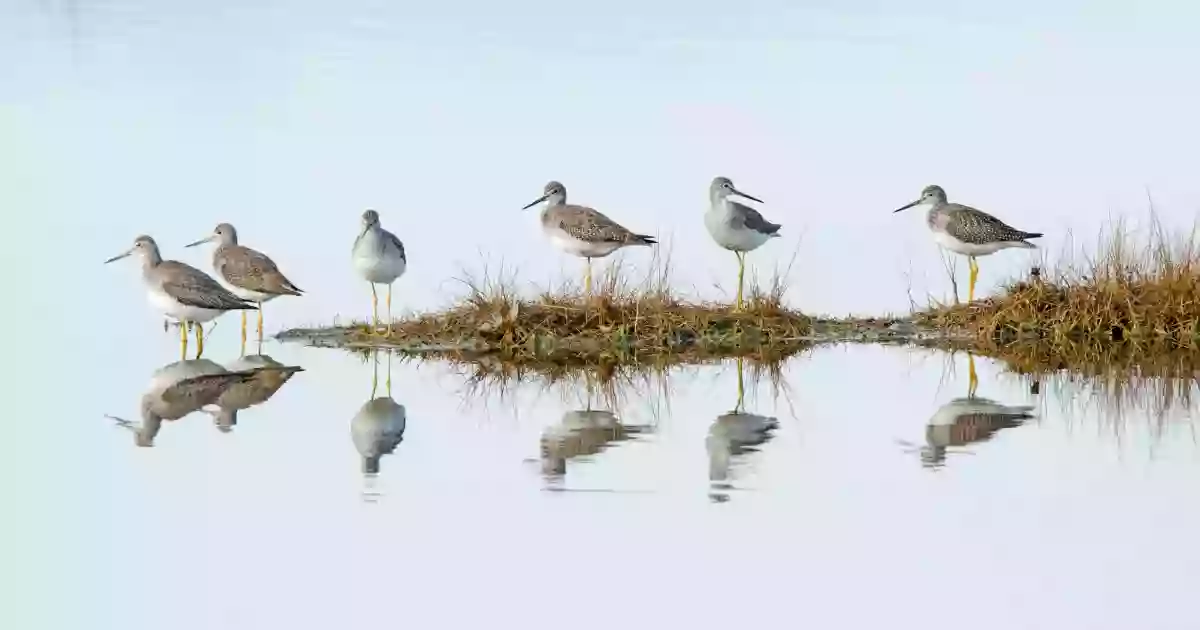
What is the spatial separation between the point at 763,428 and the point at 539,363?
3.69 meters

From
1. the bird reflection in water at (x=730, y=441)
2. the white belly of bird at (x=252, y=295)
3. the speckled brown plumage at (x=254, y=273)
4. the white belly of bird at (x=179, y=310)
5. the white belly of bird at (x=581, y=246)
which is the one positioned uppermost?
the white belly of bird at (x=581, y=246)

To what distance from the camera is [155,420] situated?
15.6 metres

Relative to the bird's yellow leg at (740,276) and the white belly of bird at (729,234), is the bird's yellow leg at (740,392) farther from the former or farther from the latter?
the white belly of bird at (729,234)

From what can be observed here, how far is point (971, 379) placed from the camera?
17453 mm

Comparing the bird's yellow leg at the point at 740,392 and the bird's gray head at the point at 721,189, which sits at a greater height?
the bird's gray head at the point at 721,189

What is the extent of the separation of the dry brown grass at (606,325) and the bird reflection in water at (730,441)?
274 centimetres

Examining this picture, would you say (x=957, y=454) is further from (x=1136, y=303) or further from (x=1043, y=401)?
(x=1136, y=303)

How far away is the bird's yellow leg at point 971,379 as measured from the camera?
16.8 meters

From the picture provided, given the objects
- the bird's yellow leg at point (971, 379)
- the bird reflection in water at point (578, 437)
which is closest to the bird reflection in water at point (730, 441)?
the bird reflection in water at point (578, 437)

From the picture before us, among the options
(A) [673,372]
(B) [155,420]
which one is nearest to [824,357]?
(A) [673,372]

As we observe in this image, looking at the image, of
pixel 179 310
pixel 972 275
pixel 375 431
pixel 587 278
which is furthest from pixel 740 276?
pixel 375 431

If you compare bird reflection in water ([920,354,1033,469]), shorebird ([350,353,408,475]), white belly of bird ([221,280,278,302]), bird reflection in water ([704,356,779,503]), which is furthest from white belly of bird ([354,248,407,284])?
bird reflection in water ([920,354,1033,469])

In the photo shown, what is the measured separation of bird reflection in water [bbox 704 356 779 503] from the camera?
13.0 metres

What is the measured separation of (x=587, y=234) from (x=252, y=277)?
3180 millimetres
